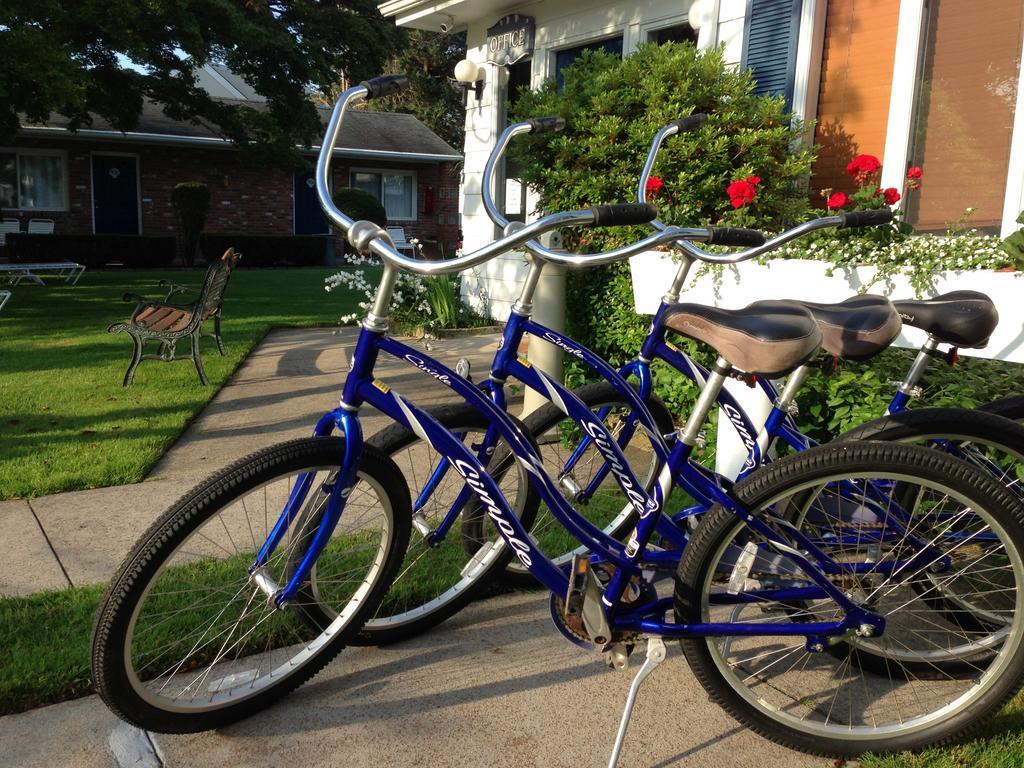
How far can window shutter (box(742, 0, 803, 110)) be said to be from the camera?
20.3 feet

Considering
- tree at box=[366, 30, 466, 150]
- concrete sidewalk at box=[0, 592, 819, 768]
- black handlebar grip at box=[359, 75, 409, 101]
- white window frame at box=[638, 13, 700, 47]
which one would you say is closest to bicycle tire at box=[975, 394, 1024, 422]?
concrete sidewalk at box=[0, 592, 819, 768]

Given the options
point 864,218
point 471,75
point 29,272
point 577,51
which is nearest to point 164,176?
point 29,272

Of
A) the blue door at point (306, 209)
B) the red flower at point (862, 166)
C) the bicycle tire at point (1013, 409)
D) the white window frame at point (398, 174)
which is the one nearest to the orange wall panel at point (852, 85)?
the red flower at point (862, 166)

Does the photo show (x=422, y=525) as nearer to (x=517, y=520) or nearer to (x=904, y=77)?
(x=517, y=520)

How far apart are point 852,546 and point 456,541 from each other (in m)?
1.35

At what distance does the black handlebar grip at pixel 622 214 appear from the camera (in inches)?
77.9

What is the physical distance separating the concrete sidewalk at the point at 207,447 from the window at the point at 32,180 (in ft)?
49.9

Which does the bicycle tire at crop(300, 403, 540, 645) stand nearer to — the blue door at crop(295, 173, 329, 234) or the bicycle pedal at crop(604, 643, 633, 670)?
the bicycle pedal at crop(604, 643, 633, 670)

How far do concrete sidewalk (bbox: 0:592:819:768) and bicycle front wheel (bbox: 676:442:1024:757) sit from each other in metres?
0.20

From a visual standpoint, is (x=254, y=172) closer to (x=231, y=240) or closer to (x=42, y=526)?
(x=231, y=240)

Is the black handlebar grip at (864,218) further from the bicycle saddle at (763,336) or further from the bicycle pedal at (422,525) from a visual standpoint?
the bicycle pedal at (422,525)

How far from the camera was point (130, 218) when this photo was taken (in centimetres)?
2144

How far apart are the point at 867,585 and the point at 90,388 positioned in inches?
229

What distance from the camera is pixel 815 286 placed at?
3.97 m
